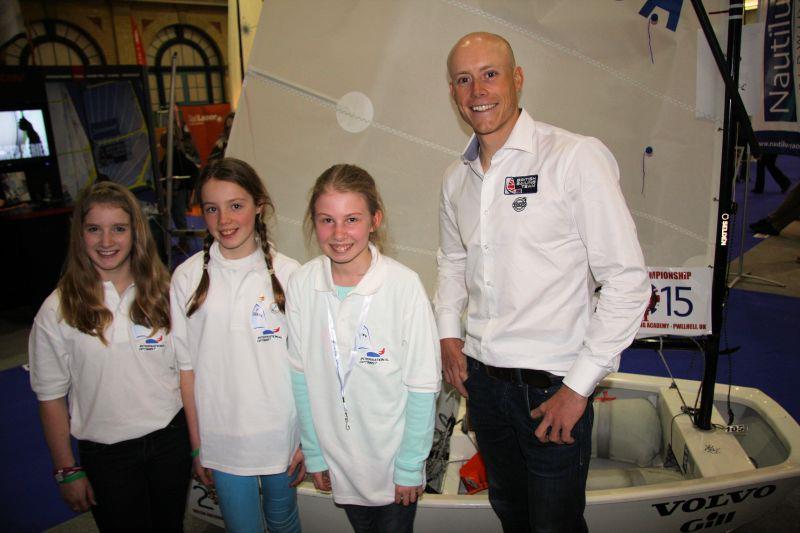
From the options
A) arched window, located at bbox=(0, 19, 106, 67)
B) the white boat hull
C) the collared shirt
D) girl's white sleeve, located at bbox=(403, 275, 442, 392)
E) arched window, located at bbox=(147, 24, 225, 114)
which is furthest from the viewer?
arched window, located at bbox=(147, 24, 225, 114)

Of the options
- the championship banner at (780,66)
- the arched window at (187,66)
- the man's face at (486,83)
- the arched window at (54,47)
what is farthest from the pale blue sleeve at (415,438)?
the arched window at (187,66)

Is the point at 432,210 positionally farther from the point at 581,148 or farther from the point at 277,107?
the point at 581,148

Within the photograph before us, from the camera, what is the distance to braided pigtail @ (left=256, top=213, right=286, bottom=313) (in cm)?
146

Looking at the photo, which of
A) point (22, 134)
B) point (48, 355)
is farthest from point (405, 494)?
point (22, 134)

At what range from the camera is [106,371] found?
148cm

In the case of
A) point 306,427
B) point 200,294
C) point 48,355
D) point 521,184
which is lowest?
point 306,427

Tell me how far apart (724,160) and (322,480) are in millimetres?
1615

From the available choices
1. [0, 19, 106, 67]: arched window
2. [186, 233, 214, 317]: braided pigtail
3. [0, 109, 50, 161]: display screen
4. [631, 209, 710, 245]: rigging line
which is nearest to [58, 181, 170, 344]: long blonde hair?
[186, 233, 214, 317]: braided pigtail

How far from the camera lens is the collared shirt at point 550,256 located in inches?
47.3

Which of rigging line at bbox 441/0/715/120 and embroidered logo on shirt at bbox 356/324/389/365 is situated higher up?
rigging line at bbox 441/0/715/120

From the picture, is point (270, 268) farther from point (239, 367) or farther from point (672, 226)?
point (672, 226)

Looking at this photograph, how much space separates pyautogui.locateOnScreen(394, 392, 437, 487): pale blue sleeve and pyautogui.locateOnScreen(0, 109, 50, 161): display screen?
5557 millimetres

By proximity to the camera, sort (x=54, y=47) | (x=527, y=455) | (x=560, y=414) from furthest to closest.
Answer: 1. (x=54, y=47)
2. (x=527, y=455)
3. (x=560, y=414)

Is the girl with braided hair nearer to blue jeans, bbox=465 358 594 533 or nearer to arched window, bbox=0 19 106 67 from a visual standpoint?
blue jeans, bbox=465 358 594 533
